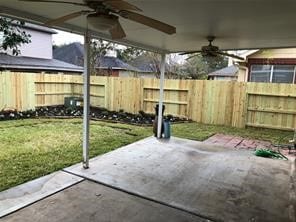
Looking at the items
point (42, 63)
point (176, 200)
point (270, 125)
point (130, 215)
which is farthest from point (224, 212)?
point (42, 63)

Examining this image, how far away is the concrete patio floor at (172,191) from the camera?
9.05 feet

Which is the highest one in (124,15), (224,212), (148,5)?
(148,5)

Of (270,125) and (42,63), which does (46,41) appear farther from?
(270,125)

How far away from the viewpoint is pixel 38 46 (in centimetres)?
1362

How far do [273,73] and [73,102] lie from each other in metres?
8.12

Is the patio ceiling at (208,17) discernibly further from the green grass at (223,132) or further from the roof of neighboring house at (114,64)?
the roof of neighboring house at (114,64)

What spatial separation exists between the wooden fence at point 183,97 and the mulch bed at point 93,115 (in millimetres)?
222

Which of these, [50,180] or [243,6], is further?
[50,180]

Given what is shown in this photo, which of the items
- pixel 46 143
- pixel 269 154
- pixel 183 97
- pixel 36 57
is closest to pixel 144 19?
pixel 269 154

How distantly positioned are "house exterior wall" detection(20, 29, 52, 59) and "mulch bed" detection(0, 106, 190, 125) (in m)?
5.04

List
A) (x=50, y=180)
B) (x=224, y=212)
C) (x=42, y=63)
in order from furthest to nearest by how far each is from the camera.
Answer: (x=42, y=63)
(x=50, y=180)
(x=224, y=212)

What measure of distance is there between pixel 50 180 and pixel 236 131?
224 inches

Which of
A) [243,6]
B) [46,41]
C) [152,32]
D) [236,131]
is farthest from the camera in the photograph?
[46,41]

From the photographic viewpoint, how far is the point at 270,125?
7691 millimetres
